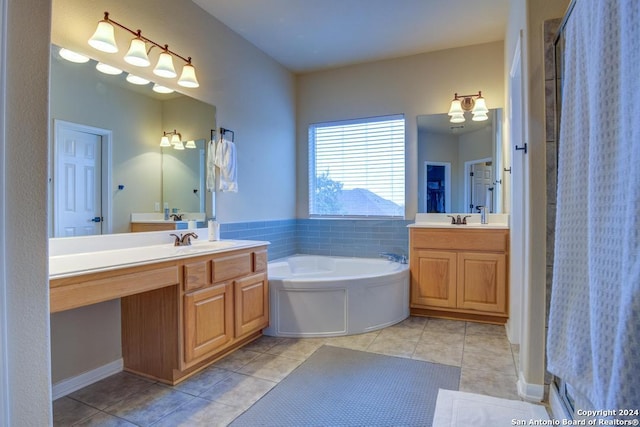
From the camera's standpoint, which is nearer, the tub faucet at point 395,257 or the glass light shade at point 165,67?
the glass light shade at point 165,67

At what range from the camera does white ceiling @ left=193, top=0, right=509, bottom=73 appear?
120 inches

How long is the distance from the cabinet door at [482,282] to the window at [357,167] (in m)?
1.04

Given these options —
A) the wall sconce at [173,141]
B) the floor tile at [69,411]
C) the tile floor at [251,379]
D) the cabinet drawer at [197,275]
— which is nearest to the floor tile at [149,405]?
the tile floor at [251,379]

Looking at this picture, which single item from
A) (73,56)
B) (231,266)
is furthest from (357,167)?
(73,56)

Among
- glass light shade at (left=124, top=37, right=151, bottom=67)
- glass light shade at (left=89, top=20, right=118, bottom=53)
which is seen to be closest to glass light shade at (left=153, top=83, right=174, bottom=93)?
glass light shade at (left=124, top=37, right=151, bottom=67)

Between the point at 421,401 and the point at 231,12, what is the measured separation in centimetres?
340

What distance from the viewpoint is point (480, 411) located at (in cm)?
187

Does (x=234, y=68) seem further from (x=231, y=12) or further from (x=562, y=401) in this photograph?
(x=562, y=401)

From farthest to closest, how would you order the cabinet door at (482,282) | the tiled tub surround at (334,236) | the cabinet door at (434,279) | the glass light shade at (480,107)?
the tiled tub surround at (334,236) → the glass light shade at (480,107) → the cabinet door at (434,279) → the cabinet door at (482,282)

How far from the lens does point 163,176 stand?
2.67 m

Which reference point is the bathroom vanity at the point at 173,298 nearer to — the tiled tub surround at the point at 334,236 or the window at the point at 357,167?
the tiled tub surround at the point at 334,236

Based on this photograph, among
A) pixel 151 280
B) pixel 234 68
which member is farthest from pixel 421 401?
pixel 234 68

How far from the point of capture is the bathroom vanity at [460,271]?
128 inches

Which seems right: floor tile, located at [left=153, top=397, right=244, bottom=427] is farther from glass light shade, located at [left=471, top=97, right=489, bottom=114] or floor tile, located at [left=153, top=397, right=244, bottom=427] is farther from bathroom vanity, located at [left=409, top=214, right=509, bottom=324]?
glass light shade, located at [left=471, top=97, right=489, bottom=114]
